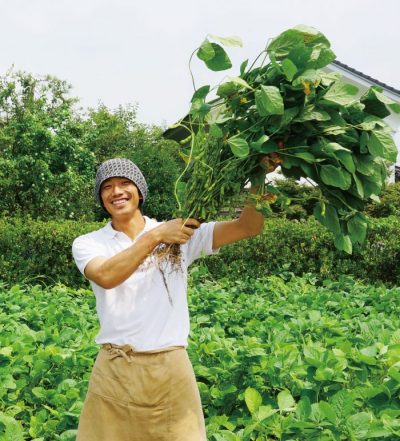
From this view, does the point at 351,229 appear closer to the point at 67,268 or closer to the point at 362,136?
the point at 362,136

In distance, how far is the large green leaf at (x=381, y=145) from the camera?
2.05 m

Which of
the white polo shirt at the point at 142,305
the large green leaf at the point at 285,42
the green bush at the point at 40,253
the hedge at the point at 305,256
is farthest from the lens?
the green bush at the point at 40,253

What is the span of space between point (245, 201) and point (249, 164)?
0.60ft

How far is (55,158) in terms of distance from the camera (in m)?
12.6

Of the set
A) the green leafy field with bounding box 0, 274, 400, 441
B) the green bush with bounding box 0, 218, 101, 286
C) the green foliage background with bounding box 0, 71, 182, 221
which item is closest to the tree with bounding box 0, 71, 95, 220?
the green foliage background with bounding box 0, 71, 182, 221

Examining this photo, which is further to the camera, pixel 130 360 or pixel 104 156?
pixel 104 156

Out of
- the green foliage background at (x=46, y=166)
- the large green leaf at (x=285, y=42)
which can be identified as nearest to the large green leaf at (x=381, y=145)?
the large green leaf at (x=285, y=42)

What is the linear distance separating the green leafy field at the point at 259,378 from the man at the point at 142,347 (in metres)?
0.20

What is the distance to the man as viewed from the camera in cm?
211

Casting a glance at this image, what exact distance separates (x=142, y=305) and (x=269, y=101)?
812 millimetres

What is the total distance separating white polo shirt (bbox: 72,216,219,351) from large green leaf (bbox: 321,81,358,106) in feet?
2.50

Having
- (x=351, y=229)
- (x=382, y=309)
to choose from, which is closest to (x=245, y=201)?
(x=351, y=229)

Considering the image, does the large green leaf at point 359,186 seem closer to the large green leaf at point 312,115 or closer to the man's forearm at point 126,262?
the large green leaf at point 312,115

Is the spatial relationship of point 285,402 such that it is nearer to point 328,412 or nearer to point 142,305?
point 328,412
